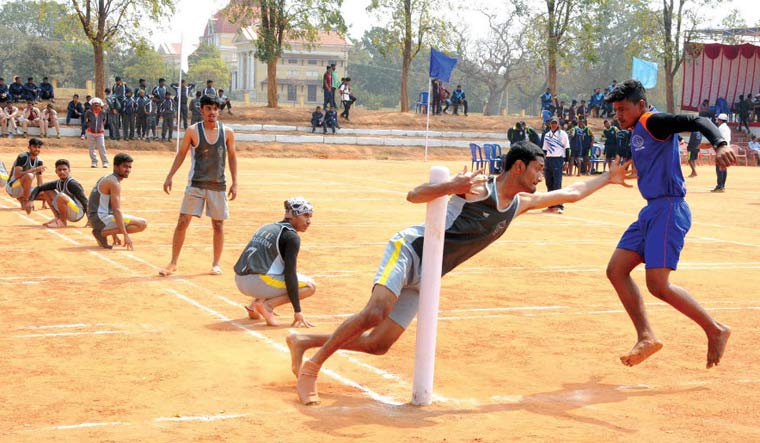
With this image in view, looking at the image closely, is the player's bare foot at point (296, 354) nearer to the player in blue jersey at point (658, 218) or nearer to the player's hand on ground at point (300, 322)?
the player's hand on ground at point (300, 322)

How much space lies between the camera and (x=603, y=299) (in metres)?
10.4

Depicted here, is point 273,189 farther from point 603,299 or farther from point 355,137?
point 355,137

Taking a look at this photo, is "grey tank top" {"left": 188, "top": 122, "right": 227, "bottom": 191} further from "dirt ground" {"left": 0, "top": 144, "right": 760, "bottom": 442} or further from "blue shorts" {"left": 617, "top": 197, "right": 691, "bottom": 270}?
"blue shorts" {"left": 617, "top": 197, "right": 691, "bottom": 270}

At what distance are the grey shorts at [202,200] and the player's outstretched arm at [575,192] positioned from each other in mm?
5380

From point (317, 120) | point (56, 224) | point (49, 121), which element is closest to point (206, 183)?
point (56, 224)

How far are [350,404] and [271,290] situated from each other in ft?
8.17

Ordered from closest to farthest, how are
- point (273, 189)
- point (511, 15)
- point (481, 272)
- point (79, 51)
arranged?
point (481, 272)
point (273, 189)
point (511, 15)
point (79, 51)

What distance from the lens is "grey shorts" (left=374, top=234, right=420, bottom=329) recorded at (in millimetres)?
5934

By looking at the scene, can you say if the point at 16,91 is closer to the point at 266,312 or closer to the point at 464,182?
the point at 266,312

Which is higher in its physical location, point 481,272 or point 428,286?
point 428,286

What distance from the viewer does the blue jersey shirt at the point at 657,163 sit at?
271 inches

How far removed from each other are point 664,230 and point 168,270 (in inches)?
238

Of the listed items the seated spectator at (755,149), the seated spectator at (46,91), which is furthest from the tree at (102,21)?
the seated spectator at (755,149)

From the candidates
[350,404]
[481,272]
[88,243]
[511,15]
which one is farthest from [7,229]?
[511,15]
